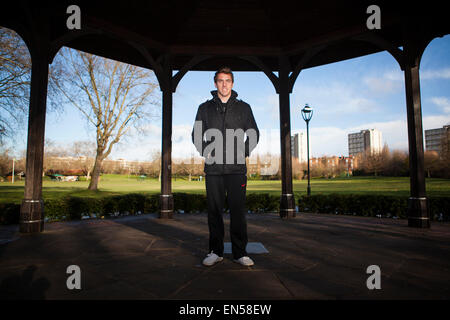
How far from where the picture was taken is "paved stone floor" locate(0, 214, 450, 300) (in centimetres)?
212

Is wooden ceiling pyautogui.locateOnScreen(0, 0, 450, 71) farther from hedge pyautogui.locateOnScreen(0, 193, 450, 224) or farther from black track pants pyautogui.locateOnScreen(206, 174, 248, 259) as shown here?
black track pants pyautogui.locateOnScreen(206, 174, 248, 259)

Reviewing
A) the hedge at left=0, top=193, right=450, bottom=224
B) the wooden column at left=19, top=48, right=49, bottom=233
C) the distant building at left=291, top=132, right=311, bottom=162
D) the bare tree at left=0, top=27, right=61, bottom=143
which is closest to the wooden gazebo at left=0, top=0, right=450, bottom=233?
the wooden column at left=19, top=48, right=49, bottom=233

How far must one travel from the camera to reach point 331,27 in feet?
19.5

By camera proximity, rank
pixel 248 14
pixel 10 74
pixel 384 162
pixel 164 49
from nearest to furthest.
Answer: pixel 248 14
pixel 164 49
pixel 10 74
pixel 384 162

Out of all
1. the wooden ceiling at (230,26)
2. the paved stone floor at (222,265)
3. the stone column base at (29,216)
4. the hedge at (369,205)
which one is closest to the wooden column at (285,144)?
the wooden ceiling at (230,26)

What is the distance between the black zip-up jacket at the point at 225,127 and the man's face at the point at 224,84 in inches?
2.7

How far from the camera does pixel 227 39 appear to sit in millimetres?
6520

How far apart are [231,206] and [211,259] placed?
0.63 metres

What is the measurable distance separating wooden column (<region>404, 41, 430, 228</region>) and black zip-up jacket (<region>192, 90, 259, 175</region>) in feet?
14.1

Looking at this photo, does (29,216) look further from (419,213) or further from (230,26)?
(419,213)

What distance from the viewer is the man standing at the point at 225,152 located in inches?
113

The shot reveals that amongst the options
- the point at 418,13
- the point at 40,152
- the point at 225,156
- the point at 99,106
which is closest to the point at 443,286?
the point at 225,156
